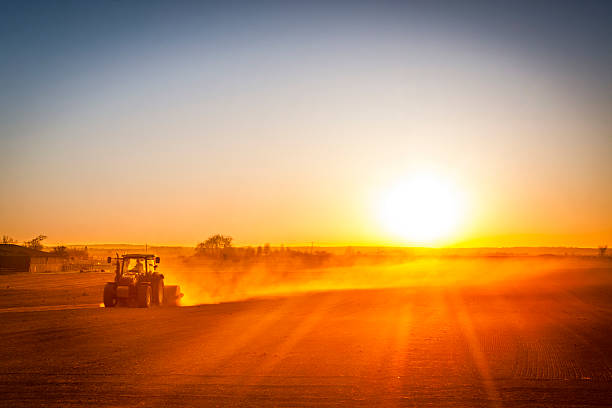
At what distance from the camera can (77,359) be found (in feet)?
49.0

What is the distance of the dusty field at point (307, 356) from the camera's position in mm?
11297

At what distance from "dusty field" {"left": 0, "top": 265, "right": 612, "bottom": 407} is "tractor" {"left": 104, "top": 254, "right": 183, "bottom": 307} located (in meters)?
0.84

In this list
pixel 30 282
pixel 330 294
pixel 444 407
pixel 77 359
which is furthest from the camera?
pixel 30 282

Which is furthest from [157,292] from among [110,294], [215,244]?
[215,244]

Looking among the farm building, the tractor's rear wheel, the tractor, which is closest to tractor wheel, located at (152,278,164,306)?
the tractor

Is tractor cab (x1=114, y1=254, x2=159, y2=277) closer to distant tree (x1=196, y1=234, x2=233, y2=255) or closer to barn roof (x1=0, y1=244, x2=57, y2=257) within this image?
barn roof (x1=0, y1=244, x2=57, y2=257)

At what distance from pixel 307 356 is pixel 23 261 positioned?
2148 inches

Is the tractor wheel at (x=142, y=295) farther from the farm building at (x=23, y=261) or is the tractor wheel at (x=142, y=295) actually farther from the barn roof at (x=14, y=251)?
the barn roof at (x=14, y=251)

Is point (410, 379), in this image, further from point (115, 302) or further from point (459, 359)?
point (115, 302)

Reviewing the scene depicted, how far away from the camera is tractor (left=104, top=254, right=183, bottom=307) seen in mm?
26828

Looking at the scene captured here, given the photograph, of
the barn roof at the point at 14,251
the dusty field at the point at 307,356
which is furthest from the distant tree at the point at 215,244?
the dusty field at the point at 307,356

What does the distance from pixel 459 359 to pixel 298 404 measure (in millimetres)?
6167

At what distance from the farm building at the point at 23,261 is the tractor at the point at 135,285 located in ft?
120

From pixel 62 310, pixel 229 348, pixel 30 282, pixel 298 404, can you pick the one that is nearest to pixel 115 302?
pixel 62 310
